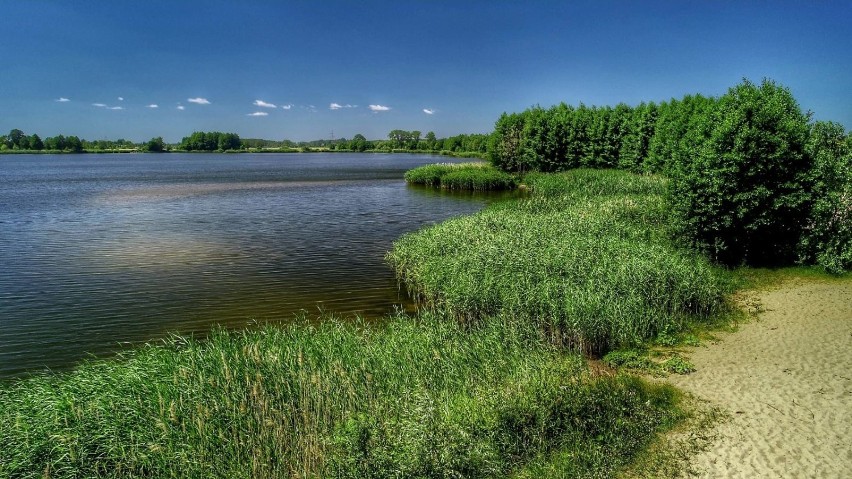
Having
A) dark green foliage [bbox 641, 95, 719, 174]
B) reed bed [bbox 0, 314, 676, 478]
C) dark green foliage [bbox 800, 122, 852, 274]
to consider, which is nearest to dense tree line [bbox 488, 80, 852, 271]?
dark green foliage [bbox 800, 122, 852, 274]

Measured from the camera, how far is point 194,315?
17266 mm

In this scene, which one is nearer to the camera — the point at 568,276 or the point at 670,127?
the point at 568,276

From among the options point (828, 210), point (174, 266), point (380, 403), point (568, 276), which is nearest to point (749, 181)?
point (828, 210)

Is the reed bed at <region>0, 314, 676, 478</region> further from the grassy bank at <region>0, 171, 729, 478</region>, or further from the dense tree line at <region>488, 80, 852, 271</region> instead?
the dense tree line at <region>488, 80, 852, 271</region>

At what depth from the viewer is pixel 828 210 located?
788 inches

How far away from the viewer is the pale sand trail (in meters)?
8.94

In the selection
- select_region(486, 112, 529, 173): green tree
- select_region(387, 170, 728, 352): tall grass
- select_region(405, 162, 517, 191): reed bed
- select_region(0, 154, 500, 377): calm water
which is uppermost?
select_region(486, 112, 529, 173): green tree

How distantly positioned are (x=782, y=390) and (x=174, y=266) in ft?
75.5

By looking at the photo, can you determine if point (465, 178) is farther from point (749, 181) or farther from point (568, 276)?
point (568, 276)

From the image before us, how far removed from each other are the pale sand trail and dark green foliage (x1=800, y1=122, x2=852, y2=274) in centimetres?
353

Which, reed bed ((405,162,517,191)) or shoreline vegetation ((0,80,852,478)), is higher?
reed bed ((405,162,517,191))

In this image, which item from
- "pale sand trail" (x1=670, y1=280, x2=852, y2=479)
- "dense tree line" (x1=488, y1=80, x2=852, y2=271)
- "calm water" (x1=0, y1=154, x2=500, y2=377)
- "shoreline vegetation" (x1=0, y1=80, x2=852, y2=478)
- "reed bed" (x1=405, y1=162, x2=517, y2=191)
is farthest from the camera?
"reed bed" (x1=405, y1=162, x2=517, y2=191)

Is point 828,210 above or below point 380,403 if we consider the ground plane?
above

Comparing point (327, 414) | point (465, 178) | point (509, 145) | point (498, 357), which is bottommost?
point (327, 414)
